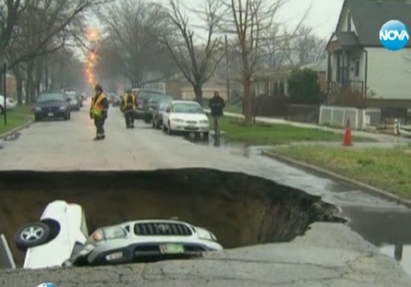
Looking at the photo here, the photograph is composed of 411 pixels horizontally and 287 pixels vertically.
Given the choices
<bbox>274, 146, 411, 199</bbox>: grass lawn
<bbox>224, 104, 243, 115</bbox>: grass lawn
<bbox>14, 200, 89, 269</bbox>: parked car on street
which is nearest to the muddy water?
<bbox>274, 146, 411, 199</bbox>: grass lawn

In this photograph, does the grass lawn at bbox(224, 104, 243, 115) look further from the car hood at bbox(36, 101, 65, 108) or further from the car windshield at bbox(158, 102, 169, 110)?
the car windshield at bbox(158, 102, 169, 110)

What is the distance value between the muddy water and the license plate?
517 cm

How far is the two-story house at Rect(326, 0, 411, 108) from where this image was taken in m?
48.9

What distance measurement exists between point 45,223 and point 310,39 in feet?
348

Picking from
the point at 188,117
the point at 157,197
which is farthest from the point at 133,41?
the point at 157,197

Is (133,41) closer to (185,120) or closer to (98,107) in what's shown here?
(185,120)

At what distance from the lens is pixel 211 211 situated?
46.6 feet

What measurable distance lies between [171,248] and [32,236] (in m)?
2.86

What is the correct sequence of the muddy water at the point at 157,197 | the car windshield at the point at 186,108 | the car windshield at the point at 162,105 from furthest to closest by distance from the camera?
the car windshield at the point at 162,105, the car windshield at the point at 186,108, the muddy water at the point at 157,197

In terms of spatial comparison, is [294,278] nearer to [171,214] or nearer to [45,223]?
[45,223]

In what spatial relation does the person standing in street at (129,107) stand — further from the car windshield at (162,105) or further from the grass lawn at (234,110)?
the grass lawn at (234,110)

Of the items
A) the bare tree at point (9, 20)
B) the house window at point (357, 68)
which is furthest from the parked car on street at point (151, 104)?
the house window at point (357, 68)

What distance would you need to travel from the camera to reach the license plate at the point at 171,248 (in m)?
7.99

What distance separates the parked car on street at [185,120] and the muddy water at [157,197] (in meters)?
17.2
